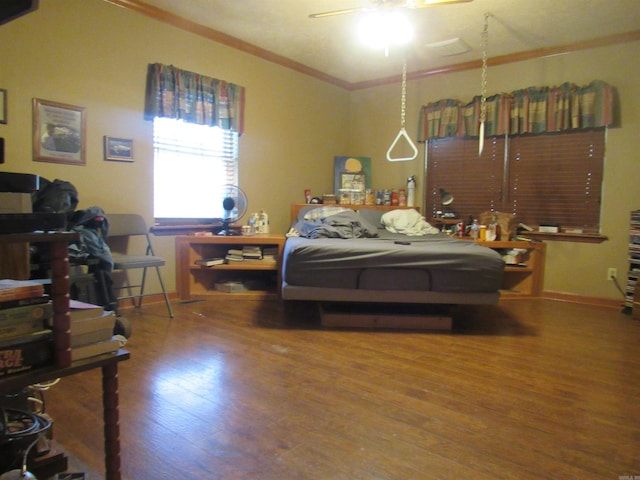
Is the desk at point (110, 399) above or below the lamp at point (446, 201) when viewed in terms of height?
below

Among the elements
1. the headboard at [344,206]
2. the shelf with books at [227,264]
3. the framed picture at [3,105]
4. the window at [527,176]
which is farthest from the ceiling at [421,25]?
the shelf with books at [227,264]

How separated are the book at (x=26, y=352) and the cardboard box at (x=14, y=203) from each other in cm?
28

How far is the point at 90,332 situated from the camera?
3.43 ft

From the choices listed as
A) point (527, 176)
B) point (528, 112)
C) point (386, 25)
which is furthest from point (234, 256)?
point (528, 112)

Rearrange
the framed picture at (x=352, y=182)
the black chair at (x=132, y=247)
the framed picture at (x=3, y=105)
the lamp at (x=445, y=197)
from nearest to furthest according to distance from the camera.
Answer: the framed picture at (x=3, y=105) < the black chair at (x=132, y=247) < the lamp at (x=445, y=197) < the framed picture at (x=352, y=182)

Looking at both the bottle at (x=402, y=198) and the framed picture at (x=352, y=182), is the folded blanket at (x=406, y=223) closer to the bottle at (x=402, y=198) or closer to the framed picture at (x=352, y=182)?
the bottle at (x=402, y=198)

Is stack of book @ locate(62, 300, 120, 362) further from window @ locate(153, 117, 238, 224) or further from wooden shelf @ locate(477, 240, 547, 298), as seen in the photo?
wooden shelf @ locate(477, 240, 547, 298)

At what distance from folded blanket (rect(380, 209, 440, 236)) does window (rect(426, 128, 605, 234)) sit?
788mm

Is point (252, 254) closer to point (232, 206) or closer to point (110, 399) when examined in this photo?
point (232, 206)

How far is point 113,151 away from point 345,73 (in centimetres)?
294

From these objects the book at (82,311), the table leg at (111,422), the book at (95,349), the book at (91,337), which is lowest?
the table leg at (111,422)

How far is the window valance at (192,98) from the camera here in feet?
11.7

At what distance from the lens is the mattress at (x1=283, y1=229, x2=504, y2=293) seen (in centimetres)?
282

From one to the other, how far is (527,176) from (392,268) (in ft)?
8.08
